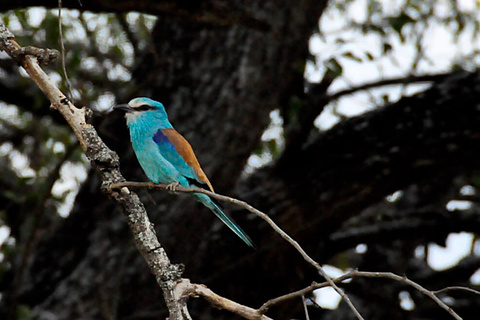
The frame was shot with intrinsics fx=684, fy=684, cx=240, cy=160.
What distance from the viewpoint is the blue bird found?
237 centimetres

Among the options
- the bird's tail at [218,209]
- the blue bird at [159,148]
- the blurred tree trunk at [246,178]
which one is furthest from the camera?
the blurred tree trunk at [246,178]

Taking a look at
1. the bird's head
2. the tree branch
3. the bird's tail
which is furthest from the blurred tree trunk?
the tree branch

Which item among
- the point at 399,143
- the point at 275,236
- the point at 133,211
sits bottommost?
the point at 133,211

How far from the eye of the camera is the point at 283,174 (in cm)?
370

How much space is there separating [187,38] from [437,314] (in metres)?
2.18

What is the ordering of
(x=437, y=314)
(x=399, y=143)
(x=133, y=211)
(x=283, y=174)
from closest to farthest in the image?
1. (x=133, y=211)
2. (x=399, y=143)
3. (x=283, y=174)
4. (x=437, y=314)

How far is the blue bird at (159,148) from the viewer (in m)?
2.37

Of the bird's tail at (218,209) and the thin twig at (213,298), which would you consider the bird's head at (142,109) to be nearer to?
the bird's tail at (218,209)

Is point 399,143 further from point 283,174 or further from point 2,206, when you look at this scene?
point 2,206

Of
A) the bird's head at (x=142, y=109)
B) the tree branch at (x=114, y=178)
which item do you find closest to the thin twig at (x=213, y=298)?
the tree branch at (x=114, y=178)

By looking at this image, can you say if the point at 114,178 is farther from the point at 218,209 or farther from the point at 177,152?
the point at 177,152

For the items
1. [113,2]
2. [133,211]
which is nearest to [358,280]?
[113,2]

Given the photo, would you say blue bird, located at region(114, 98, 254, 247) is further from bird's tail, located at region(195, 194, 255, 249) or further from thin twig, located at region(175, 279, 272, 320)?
thin twig, located at region(175, 279, 272, 320)

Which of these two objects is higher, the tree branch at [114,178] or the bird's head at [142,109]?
the bird's head at [142,109]
